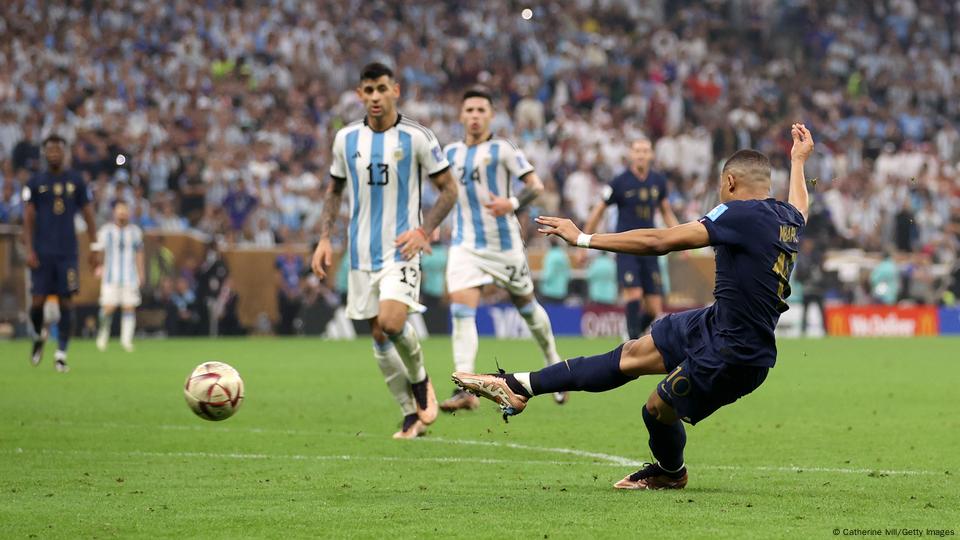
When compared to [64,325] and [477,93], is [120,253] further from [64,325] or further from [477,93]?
[477,93]

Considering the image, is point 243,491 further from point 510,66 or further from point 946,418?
point 510,66

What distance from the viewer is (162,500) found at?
769cm

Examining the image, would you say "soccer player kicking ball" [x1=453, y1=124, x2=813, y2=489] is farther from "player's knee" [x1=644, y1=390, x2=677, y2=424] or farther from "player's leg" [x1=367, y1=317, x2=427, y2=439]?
"player's leg" [x1=367, y1=317, x2=427, y2=439]

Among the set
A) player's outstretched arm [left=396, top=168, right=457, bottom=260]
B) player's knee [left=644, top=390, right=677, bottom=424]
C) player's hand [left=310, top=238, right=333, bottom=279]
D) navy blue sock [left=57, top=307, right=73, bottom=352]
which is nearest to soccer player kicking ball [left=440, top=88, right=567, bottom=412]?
player's outstretched arm [left=396, top=168, right=457, bottom=260]

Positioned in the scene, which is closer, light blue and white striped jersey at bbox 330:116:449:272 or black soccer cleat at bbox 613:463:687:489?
black soccer cleat at bbox 613:463:687:489

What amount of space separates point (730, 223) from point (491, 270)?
6.50m

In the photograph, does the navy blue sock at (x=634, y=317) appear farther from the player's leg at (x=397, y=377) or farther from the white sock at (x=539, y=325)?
the player's leg at (x=397, y=377)

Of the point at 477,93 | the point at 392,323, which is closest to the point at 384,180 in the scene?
the point at 392,323

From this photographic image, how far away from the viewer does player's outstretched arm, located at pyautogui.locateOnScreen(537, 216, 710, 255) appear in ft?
23.4

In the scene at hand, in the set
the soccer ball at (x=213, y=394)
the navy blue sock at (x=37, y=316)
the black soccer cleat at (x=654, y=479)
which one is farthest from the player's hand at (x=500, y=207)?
the navy blue sock at (x=37, y=316)

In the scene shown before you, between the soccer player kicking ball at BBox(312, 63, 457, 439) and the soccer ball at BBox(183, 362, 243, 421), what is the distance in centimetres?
184

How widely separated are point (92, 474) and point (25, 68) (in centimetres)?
2135

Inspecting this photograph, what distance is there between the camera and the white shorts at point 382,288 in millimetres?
10867

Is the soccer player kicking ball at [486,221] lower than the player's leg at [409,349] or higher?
higher
